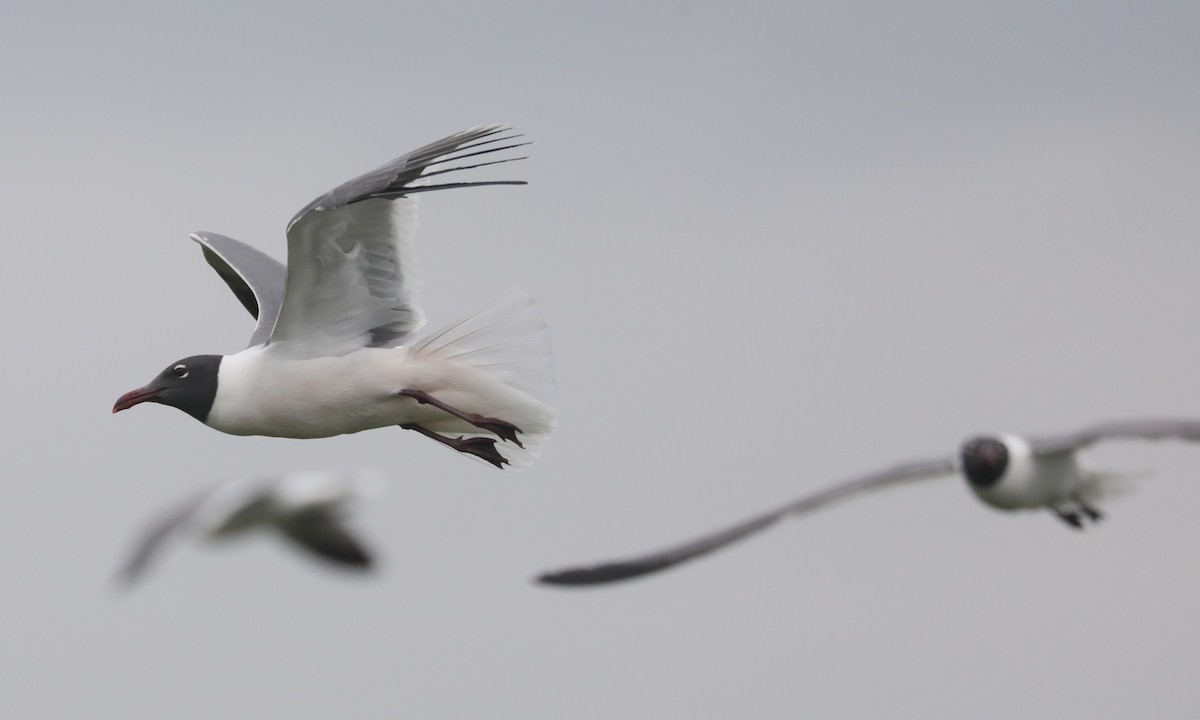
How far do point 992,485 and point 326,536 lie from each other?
5639mm

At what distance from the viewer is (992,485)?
34.0 ft

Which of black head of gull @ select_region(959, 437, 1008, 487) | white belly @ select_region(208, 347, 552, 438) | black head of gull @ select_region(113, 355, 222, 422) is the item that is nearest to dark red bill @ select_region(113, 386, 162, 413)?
black head of gull @ select_region(113, 355, 222, 422)

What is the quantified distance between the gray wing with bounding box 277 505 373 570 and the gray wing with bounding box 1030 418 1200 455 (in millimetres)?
5718

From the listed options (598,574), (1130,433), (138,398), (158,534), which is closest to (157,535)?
(158,534)

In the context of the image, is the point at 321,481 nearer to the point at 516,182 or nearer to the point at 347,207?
the point at 347,207

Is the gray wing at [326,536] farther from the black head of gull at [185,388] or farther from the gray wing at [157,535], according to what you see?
the black head of gull at [185,388]

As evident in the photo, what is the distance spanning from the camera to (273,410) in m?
12.2

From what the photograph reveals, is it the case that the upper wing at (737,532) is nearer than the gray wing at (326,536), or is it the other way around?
the upper wing at (737,532)

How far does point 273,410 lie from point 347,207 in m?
1.31

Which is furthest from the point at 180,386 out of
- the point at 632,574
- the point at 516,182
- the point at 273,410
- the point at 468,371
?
the point at 632,574

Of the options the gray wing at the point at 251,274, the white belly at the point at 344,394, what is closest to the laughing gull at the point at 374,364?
the white belly at the point at 344,394

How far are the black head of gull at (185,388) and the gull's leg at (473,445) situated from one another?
1140 millimetres

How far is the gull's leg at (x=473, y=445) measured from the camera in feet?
41.3

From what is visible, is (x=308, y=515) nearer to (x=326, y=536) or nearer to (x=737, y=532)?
(x=326, y=536)
